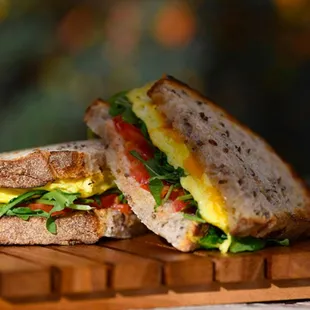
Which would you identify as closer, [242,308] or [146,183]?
[242,308]

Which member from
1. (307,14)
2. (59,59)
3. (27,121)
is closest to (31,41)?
(59,59)

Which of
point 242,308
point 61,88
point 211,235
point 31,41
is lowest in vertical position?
point 242,308

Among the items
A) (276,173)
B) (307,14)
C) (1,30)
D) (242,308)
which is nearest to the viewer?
(242,308)

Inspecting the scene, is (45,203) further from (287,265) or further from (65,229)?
(287,265)

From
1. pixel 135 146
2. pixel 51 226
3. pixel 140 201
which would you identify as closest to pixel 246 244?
pixel 140 201

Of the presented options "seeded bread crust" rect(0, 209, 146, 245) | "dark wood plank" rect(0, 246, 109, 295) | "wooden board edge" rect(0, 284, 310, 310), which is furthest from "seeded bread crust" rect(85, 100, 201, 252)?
"dark wood plank" rect(0, 246, 109, 295)

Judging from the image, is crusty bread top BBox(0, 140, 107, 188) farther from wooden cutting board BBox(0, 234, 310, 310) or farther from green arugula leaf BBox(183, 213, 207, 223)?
green arugula leaf BBox(183, 213, 207, 223)

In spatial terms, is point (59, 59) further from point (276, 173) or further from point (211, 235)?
point (211, 235)

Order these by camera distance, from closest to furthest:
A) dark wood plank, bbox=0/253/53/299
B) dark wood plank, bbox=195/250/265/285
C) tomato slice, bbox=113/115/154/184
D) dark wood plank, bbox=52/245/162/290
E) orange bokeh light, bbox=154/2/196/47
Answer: dark wood plank, bbox=0/253/53/299
dark wood plank, bbox=52/245/162/290
dark wood plank, bbox=195/250/265/285
tomato slice, bbox=113/115/154/184
orange bokeh light, bbox=154/2/196/47
